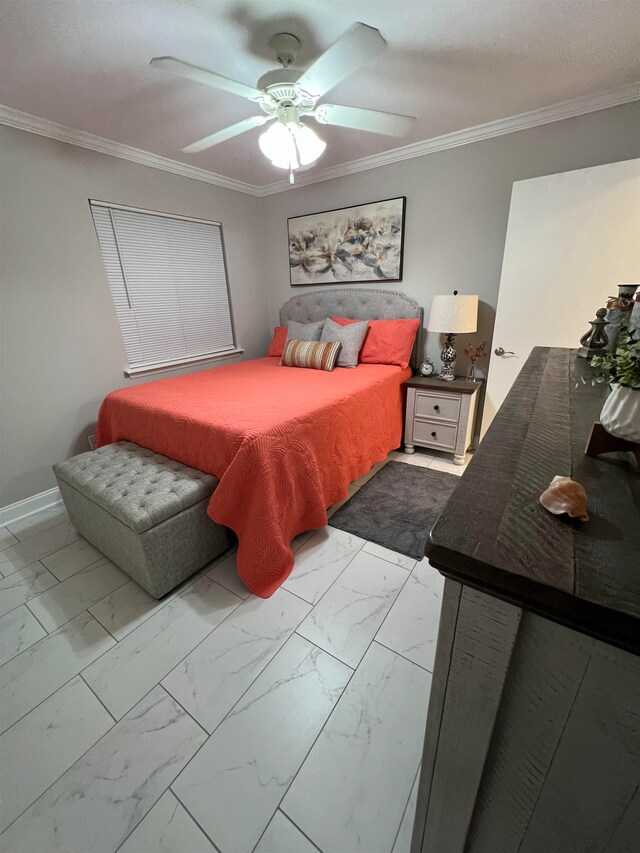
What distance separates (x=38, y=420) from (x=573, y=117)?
3.97 meters

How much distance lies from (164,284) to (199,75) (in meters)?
1.78

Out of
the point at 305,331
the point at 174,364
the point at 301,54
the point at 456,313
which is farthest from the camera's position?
the point at 305,331

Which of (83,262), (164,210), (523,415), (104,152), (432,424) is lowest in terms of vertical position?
(432,424)

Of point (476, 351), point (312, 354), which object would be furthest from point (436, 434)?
point (312, 354)

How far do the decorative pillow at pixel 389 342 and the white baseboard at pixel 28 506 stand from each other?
2.59m

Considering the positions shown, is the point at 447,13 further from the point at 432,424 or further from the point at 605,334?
the point at 432,424

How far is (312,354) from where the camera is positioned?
2883 millimetres

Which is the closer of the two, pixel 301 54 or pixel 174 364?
pixel 301 54

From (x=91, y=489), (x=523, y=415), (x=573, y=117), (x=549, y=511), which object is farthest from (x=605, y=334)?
(x=91, y=489)

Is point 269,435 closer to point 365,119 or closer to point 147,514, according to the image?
point 147,514

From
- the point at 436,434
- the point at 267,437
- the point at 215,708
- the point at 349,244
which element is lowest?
the point at 215,708

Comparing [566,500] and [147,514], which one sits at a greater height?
[566,500]

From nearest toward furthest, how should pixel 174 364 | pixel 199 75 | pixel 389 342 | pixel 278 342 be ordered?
1. pixel 199 75
2. pixel 389 342
3. pixel 174 364
4. pixel 278 342

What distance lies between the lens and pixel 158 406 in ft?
6.48
